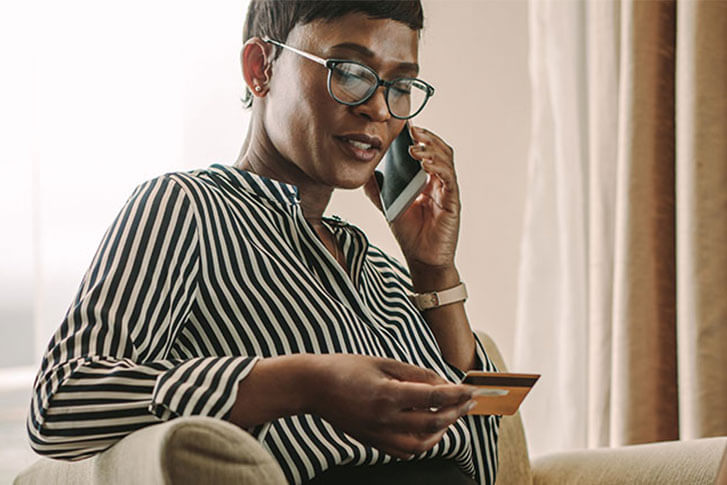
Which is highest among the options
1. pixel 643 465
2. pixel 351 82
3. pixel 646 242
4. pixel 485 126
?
pixel 351 82

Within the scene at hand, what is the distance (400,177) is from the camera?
1463 mm

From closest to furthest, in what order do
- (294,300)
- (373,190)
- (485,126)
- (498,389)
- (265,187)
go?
1. (498,389)
2. (294,300)
3. (265,187)
4. (373,190)
5. (485,126)

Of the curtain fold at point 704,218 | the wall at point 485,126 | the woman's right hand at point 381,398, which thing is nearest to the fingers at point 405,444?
the woman's right hand at point 381,398

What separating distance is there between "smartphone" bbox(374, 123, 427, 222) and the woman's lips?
0.69ft

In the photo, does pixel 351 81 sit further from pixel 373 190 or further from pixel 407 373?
pixel 407 373

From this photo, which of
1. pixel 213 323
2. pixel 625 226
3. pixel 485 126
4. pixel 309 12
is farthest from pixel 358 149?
pixel 485 126

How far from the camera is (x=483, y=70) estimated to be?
8.73 ft

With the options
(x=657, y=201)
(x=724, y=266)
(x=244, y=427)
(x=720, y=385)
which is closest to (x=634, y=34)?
(x=657, y=201)

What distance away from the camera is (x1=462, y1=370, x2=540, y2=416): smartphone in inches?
36.2

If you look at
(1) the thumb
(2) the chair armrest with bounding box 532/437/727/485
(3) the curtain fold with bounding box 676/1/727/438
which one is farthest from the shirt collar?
(3) the curtain fold with bounding box 676/1/727/438

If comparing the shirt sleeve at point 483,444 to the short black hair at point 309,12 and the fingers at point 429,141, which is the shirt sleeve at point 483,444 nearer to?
the fingers at point 429,141

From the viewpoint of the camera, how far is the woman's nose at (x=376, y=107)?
1213 mm

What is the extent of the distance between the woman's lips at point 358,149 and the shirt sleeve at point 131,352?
11.2 inches

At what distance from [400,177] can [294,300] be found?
457 millimetres
